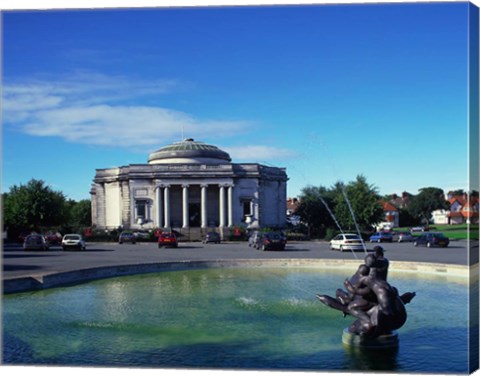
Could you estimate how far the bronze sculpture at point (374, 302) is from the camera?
36.1 feet

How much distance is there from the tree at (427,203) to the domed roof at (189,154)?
6939 centimetres

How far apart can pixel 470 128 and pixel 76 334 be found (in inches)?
370

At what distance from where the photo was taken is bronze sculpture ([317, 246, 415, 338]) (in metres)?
11.0

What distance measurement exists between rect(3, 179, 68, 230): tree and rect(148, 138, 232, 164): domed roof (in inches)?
685

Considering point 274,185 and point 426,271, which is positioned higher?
point 274,185

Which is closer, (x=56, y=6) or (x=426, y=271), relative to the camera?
(x=56, y=6)

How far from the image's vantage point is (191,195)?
78750mm

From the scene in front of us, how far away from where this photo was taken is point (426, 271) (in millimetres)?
25000

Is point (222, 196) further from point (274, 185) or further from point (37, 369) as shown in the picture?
point (37, 369)

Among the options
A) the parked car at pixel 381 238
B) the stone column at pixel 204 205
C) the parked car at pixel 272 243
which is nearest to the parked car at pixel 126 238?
the stone column at pixel 204 205

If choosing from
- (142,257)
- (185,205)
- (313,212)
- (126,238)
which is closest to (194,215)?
(185,205)

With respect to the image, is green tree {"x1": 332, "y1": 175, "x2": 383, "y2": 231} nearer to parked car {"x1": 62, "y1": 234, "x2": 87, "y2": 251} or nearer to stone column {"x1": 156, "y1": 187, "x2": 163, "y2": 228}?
stone column {"x1": 156, "y1": 187, "x2": 163, "y2": 228}

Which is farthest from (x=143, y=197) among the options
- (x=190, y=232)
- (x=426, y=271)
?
(x=426, y=271)

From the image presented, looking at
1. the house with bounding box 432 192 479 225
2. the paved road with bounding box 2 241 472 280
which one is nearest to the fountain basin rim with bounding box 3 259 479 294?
the paved road with bounding box 2 241 472 280
